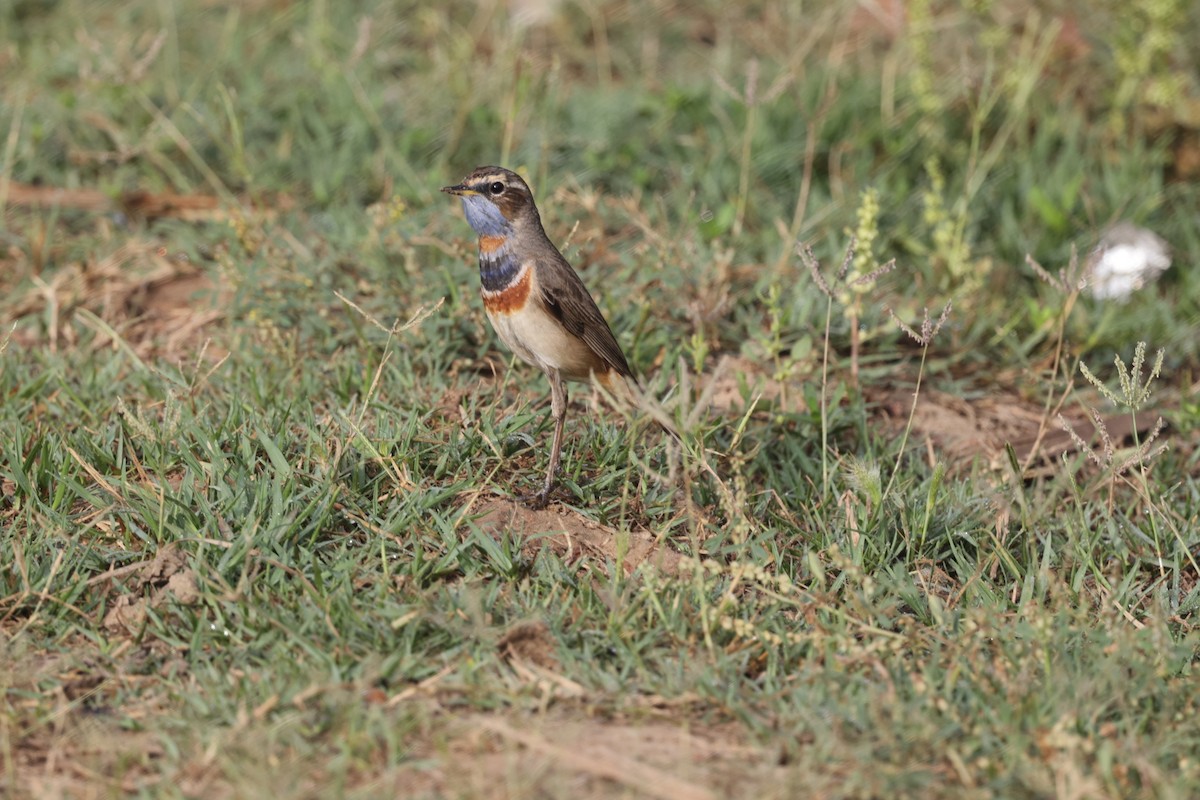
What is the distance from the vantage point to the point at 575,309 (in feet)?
16.8

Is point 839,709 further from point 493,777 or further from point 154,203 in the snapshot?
point 154,203

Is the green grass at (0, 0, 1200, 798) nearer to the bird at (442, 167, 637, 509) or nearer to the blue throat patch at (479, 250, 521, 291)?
the bird at (442, 167, 637, 509)

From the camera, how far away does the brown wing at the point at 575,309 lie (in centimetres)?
508

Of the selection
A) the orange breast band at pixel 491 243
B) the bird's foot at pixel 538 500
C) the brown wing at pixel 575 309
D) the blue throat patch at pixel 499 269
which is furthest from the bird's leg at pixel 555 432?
the orange breast band at pixel 491 243

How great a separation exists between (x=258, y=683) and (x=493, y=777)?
795mm

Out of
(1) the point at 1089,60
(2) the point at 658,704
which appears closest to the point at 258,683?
(2) the point at 658,704

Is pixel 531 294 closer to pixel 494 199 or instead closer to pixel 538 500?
Result: pixel 494 199

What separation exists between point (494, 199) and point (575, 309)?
50cm

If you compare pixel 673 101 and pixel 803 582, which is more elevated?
pixel 673 101

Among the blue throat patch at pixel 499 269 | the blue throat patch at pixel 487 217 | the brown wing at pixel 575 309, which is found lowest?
the brown wing at pixel 575 309

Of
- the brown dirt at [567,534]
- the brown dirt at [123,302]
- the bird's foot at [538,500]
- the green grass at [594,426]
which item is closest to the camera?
the green grass at [594,426]

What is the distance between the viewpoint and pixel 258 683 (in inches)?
156

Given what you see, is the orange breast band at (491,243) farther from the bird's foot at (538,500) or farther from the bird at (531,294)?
the bird's foot at (538,500)

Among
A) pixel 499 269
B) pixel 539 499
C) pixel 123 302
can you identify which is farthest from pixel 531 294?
pixel 123 302
